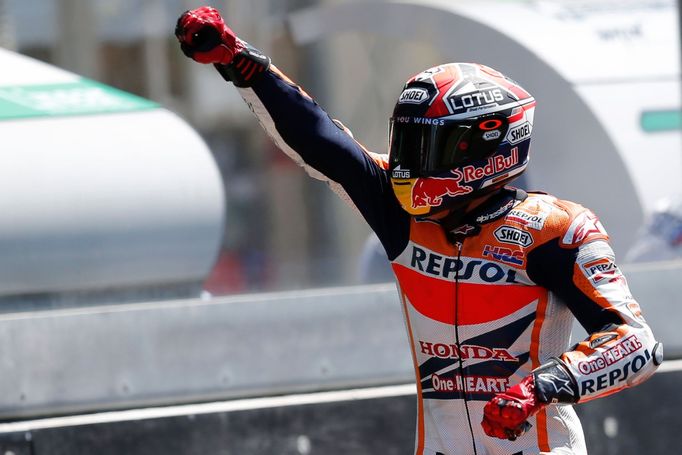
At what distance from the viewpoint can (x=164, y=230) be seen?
4504 mm

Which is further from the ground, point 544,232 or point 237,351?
point 544,232

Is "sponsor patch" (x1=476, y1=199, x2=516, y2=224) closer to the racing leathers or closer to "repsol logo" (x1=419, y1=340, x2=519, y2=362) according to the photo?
the racing leathers

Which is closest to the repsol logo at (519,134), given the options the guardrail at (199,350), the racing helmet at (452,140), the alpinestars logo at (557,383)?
the racing helmet at (452,140)

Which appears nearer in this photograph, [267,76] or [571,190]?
[267,76]

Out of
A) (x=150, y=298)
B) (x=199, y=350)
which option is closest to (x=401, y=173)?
(x=199, y=350)

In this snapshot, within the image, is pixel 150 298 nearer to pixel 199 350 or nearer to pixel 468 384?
pixel 199 350

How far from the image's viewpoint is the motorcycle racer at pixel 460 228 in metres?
2.96

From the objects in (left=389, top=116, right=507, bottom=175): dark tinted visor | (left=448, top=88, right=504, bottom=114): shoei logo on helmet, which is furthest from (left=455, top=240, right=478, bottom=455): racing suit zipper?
(left=448, top=88, right=504, bottom=114): shoei logo on helmet

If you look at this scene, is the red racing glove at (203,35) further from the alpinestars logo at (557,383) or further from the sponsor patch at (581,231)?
the alpinestars logo at (557,383)

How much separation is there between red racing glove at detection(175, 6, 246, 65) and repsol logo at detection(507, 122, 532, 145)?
0.73 meters

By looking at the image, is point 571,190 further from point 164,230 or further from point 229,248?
point 164,230

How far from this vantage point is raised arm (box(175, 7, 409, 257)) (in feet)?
9.75

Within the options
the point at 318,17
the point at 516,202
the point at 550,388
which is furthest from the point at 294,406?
the point at 318,17

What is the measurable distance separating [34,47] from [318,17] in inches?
85.7
